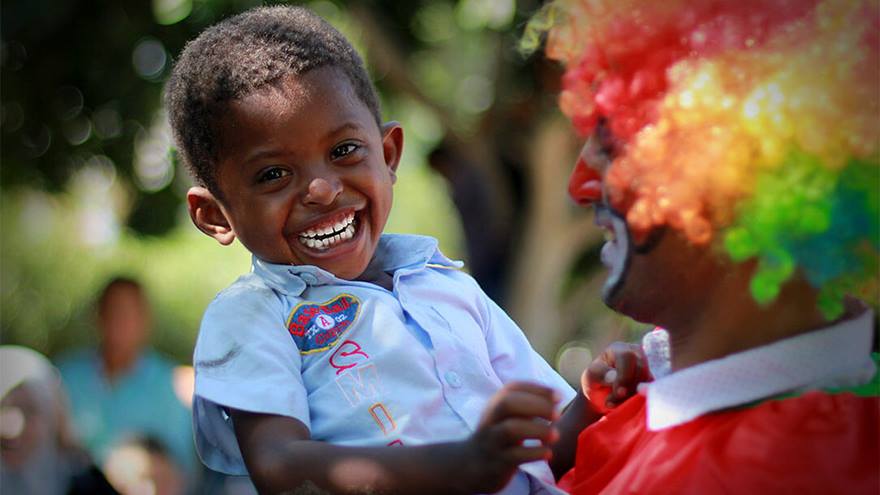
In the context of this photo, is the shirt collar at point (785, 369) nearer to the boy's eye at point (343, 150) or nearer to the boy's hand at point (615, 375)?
the boy's hand at point (615, 375)

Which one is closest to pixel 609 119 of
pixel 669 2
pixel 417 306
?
pixel 669 2

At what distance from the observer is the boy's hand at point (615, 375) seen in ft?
8.34

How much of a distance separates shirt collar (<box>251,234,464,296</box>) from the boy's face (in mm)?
51

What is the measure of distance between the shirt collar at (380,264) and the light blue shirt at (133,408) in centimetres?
431

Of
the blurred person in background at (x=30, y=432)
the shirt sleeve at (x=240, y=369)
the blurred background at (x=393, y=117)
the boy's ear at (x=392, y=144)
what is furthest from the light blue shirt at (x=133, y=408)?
the shirt sleeve at (x=240, y=369)

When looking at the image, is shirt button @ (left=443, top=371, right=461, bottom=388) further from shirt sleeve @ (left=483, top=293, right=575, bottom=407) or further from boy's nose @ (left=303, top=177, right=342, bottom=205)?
boy's nose @ (left=303, top=177, right=342, bottom=205)

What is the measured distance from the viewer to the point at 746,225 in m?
1.90

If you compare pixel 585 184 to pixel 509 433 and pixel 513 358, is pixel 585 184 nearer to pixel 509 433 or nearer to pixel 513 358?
pixel 509 433

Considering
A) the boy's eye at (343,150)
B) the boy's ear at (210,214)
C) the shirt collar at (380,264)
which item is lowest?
the shirt collar at (380,264)

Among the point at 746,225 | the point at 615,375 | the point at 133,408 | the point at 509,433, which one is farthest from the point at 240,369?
the point at 133,408

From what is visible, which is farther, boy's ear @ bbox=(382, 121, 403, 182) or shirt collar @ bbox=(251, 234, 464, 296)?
boy's ear @ bbox=(382, 121, 403, 182)

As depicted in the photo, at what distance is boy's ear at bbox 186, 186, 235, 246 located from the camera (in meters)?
2.85

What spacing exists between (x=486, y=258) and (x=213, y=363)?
6458 millimetres

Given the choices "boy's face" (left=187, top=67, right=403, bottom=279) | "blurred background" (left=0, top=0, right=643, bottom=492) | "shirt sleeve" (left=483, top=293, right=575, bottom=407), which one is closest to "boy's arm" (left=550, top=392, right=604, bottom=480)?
"shirt sleeve" (left=483, top=293, right=575, bottom=407)
